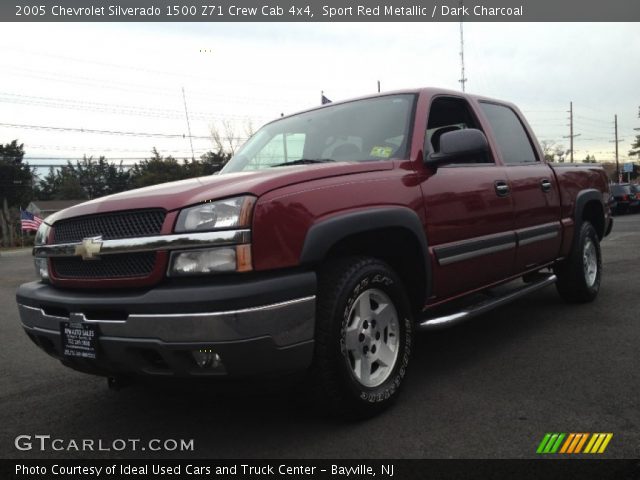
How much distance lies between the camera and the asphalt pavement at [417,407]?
2580 millimetres

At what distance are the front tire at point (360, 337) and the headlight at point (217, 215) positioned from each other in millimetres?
550

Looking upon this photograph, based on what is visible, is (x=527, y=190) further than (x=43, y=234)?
Yes

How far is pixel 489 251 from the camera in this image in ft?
12.4

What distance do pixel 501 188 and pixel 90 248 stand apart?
2.83 meters

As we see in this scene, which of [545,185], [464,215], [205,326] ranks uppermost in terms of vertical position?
[545,185]

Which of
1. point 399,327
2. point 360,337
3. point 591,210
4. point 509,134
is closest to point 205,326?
point 360,337

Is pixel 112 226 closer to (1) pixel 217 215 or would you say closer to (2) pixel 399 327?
(1) pixel 217 215

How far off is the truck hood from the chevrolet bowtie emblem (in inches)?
6.0

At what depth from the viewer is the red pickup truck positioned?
2.35m

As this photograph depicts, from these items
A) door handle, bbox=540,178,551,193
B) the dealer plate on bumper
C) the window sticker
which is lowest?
the dealer plate on bumper

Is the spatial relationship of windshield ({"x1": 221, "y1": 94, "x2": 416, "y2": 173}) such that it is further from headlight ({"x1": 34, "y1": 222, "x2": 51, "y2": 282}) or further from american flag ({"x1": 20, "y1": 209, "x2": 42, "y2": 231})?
american flag ({"x1": 20, "y1": 209, "x2": 42, "y2": 231})

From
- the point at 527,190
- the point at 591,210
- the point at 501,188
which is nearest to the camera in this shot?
the point at 501,188

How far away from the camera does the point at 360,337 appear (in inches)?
112

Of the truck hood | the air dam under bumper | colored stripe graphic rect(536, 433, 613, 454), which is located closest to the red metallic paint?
the truck hood
